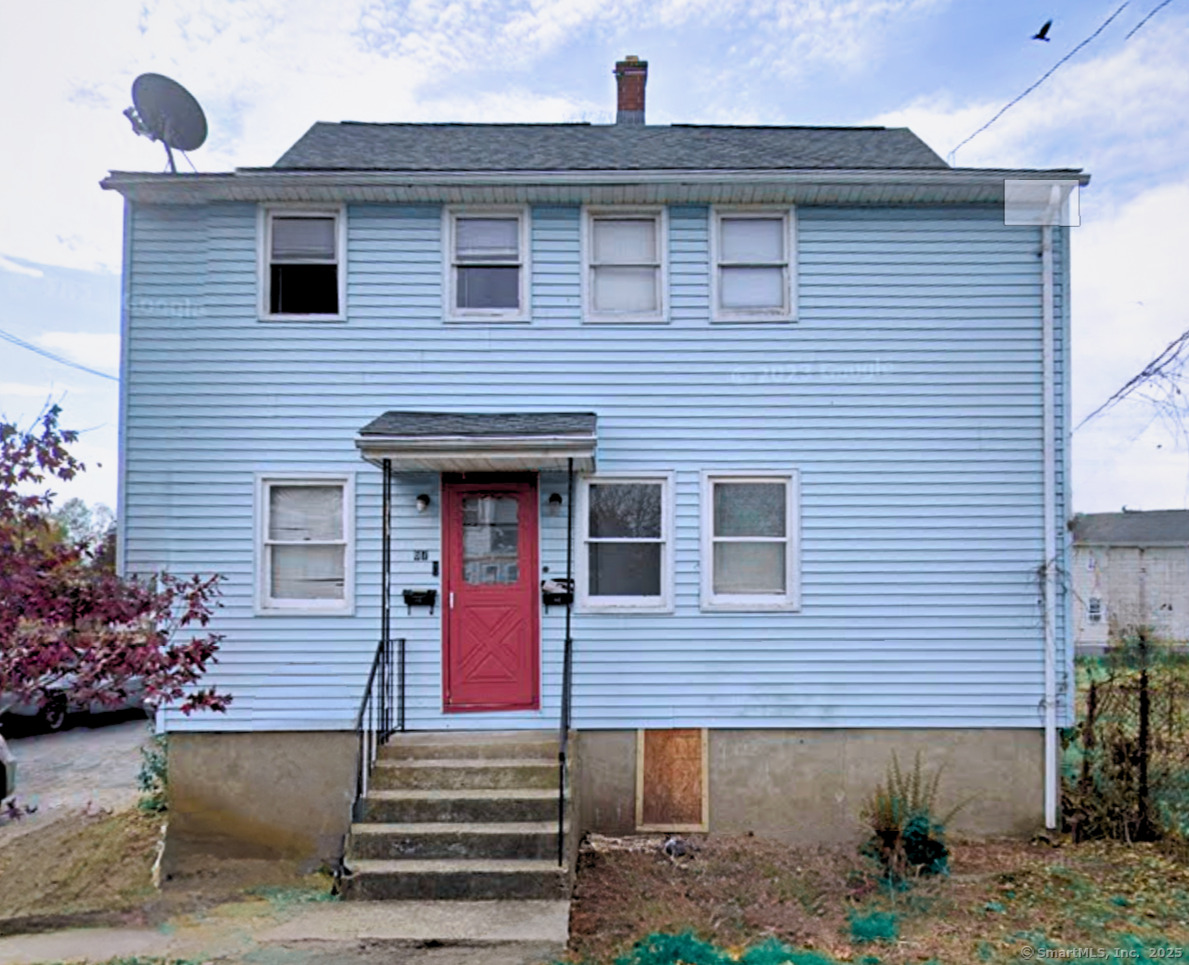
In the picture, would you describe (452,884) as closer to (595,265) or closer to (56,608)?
(56,608)

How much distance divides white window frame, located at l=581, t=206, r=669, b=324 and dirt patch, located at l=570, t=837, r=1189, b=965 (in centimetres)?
479

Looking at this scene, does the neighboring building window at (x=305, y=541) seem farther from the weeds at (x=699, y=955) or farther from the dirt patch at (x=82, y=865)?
the weeds at (x=699, y=955)

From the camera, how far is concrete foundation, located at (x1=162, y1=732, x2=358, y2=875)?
7.43 m

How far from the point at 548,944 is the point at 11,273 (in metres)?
11.8

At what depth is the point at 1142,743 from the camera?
730 cm

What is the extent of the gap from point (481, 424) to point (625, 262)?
6.99 ft

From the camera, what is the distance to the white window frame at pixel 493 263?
7793 millimetres

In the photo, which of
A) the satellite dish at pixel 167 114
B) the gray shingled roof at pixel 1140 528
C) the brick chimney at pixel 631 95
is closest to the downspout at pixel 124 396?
the satellite dish at pixel 167 114

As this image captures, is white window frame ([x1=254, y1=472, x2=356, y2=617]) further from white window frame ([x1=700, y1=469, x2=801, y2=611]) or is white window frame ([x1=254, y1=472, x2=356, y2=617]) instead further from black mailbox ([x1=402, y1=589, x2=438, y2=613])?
white window frame ([x1=700, y1=469, x2=801, y2=611])

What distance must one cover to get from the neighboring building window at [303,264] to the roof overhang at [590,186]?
196 millimetres

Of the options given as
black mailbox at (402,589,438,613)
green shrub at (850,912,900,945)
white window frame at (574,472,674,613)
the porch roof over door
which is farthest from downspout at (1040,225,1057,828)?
black mailbox at (402,589,438,613)

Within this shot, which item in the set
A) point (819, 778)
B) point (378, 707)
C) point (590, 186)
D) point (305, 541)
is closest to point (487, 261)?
point (590, 186)

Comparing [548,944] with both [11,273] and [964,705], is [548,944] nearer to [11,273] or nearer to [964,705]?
[964,705]

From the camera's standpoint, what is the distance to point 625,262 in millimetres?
7914
